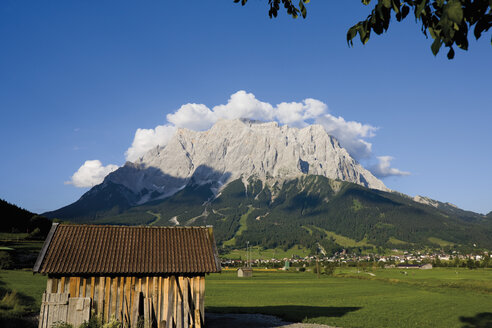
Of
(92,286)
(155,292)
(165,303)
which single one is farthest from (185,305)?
(92,286)

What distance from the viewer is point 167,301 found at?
2447cm

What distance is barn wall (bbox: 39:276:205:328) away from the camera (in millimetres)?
23578

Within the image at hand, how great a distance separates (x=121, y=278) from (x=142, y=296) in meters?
1.84

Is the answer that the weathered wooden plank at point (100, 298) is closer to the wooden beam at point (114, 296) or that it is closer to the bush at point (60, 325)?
the wooden beam at point (114, 296)

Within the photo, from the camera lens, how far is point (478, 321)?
35969 millimetres

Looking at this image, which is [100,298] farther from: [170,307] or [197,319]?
[197,319]

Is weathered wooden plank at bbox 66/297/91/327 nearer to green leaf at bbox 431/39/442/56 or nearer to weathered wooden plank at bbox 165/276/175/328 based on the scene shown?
weathered wooden plank at bbox 165/276/175/328

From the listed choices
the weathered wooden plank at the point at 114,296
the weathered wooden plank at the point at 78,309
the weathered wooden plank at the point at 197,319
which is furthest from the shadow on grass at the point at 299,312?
the weathered wooden plank at the point at 78,309

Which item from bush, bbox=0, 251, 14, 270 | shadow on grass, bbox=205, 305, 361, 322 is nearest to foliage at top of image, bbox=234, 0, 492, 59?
shadow on grass, bbox=205, 305, 361, 322

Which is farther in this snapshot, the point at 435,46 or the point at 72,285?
the point at 72,285

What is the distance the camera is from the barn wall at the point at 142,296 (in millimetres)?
23578

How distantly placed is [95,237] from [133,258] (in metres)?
3.55

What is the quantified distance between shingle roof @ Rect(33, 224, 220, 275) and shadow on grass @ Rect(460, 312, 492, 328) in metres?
25.9

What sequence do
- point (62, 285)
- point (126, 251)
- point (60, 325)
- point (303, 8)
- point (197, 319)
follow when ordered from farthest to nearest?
point (126, 251), point (197, 319), point (62, 285), point (60, 325), point (303, 8)
